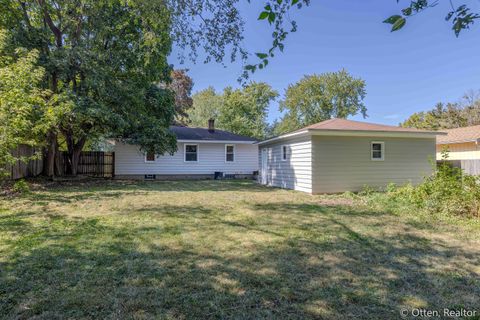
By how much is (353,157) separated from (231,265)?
8.36 m

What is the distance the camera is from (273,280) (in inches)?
117

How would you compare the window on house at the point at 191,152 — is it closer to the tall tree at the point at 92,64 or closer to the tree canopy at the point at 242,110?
the tall tree at the point at 92,64

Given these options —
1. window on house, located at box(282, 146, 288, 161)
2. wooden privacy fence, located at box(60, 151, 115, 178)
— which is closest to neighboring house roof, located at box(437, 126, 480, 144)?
window on house, located at box(282, 146, 288, 161)

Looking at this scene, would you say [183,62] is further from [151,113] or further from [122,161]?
[122,161]

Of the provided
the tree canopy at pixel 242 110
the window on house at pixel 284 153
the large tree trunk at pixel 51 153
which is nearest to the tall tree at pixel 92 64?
the large tree trunk at pixel 51 153

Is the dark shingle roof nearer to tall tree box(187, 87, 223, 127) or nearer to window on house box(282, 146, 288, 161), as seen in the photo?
window on house box(282, 146, 288, 161)

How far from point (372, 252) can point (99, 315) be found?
3.38 meters

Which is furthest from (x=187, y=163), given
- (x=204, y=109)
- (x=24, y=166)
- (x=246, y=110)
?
(x=204, y=109)

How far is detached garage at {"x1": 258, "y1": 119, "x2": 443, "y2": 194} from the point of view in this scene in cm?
996

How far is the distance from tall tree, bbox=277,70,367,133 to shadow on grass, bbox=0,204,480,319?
107ft

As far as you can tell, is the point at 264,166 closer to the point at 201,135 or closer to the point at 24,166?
the point at 201,135

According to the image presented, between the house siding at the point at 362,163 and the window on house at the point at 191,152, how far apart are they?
904cm

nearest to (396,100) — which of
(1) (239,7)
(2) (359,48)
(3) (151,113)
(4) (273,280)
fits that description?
(2) (359,48)

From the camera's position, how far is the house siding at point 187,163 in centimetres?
1614
